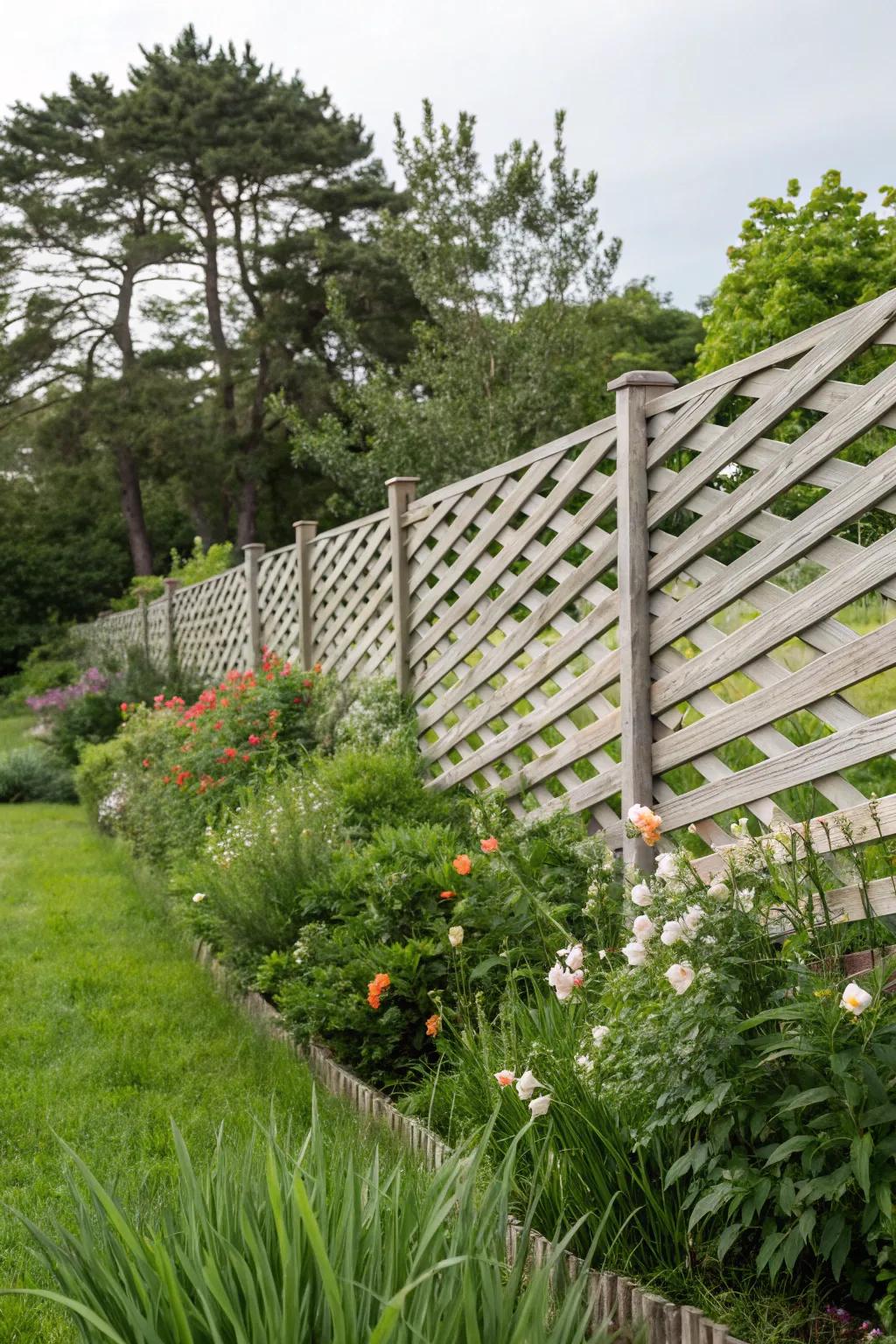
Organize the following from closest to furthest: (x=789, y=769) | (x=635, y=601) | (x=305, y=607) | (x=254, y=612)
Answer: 1. (x=789, y=769)
2. (x=635, y=601)
3. (x=305, y=607)
4. (x=254, y=612)

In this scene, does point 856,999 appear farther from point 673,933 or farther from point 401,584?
point 401,584

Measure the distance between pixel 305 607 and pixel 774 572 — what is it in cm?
494

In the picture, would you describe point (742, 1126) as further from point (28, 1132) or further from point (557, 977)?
point (28, 1132)

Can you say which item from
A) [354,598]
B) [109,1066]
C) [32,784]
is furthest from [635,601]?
[32,784]

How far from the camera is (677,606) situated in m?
3.25

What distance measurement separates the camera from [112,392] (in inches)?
898

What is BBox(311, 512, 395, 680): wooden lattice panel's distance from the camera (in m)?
6.02

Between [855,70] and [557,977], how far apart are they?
698 centimetres

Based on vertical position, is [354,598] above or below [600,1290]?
above

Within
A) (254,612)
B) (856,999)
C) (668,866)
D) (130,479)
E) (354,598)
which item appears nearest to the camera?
(856,999)

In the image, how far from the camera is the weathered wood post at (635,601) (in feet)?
11.0

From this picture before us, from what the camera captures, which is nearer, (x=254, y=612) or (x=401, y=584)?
(x=401, y=584)

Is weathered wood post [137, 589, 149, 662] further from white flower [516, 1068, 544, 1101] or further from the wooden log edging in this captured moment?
white flower [516, 1068, 544, 1101]

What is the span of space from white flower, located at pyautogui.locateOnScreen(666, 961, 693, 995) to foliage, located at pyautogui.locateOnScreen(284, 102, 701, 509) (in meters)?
13.2
